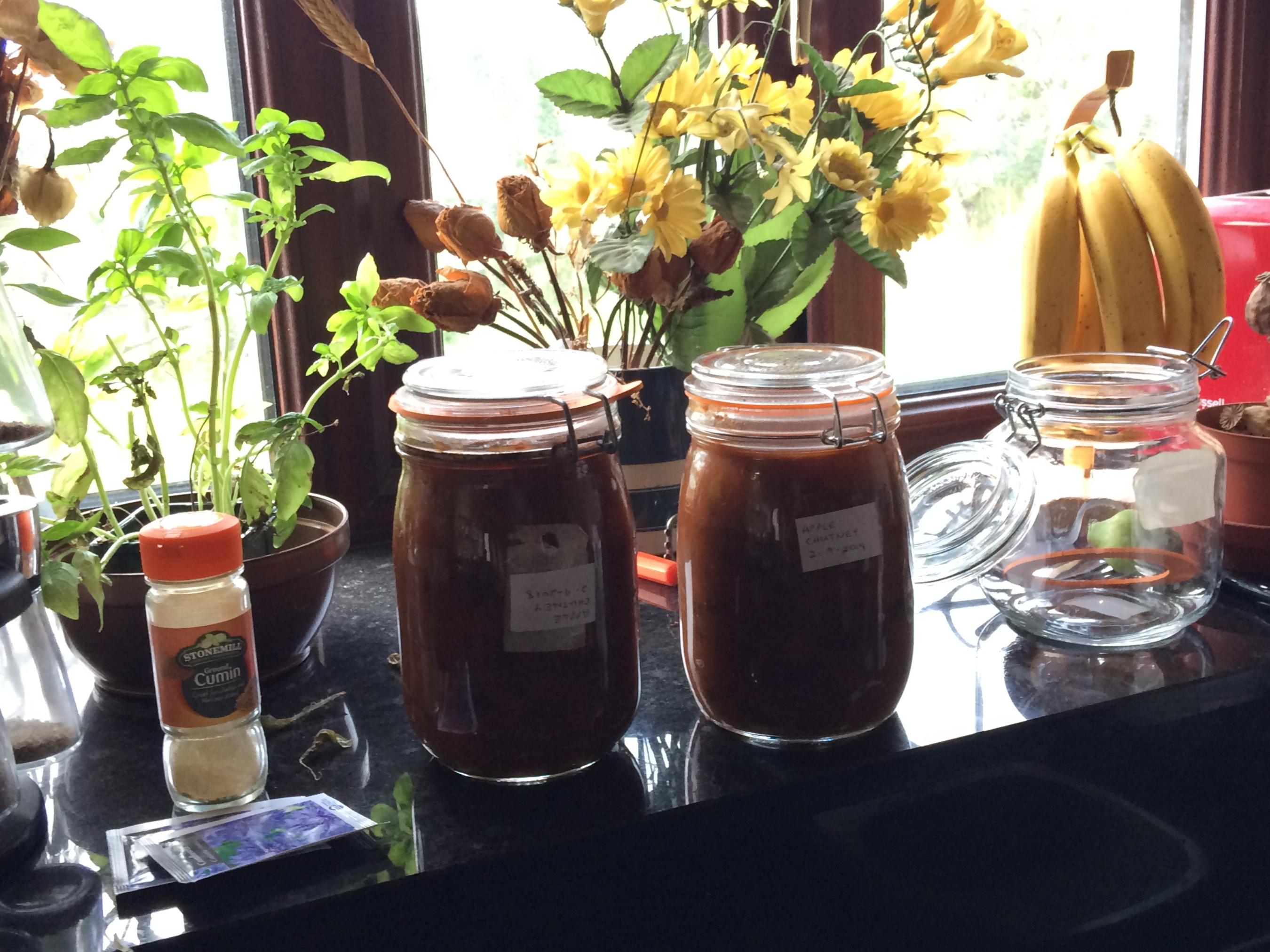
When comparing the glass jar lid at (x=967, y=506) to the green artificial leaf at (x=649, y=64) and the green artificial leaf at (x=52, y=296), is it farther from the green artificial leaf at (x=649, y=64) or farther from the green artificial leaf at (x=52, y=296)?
the green artificial leaf at (x=52, y=296)

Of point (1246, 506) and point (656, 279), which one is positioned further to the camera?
point (1246, 506)

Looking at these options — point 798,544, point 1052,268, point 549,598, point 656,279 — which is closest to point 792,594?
point 798,544

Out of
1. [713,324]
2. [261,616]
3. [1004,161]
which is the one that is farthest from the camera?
[1004,161]

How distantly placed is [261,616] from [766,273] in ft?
1.64

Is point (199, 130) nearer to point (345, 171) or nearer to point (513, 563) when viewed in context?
point (345, 171)

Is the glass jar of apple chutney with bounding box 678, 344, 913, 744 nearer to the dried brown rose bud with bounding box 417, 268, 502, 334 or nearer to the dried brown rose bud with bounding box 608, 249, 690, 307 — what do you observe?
the dried brown rose bud with bounding box 608, 249, 690, 307

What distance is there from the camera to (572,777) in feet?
2.51

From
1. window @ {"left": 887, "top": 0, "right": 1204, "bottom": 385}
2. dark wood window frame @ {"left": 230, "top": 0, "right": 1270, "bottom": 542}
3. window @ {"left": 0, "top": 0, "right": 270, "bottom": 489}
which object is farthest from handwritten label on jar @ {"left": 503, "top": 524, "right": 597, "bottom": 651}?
window @ {"left": 887, "top": 0, "right": 1204, "bottom": 385}

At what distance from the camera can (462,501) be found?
690 millimetres

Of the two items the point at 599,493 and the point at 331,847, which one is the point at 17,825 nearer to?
the point at 331,847

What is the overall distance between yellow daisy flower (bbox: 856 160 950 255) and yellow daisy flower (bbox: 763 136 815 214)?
5 cm

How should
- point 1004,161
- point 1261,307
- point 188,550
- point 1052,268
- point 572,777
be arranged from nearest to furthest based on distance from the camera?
point 188,550
point 572,777
point 1261,307
point 1052,268
point 1004,161

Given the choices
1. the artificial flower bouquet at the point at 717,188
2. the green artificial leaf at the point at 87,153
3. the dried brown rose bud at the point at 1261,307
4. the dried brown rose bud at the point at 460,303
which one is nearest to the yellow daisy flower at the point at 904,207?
the artificial flower bouquet at the point at 717,188

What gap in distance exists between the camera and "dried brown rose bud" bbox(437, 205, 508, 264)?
0.95 meters
